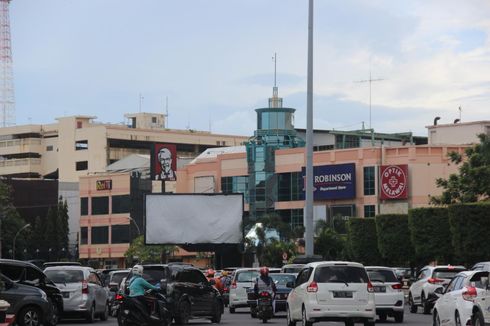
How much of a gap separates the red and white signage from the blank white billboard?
101ft

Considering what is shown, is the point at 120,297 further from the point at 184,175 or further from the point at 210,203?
the point at 184,175

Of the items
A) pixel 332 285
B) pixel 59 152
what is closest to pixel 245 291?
pixel 332 285

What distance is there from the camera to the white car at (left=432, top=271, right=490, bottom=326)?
23844 mm

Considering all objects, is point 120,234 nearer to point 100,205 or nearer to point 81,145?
point 100,205

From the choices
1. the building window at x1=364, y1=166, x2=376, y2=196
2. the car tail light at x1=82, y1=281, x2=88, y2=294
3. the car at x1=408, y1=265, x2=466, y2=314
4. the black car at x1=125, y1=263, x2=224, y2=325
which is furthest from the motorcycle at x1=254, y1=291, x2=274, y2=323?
the building window at x1=364, y1=166, x2=376, y2=196

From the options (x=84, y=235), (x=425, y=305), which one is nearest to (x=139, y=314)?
(x=425, y=305)

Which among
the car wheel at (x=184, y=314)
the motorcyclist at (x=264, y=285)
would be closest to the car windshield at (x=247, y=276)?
the motorcyclist at (x=264, y=285)

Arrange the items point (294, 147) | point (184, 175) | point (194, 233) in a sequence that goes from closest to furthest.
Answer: point (194, 233) → point (294, 147) → point (184, 175)

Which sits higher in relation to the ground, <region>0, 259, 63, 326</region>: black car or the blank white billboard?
the blank white billboard

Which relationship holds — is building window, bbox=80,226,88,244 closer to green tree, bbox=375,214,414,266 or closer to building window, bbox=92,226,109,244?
building window, bbox=92,226,109,244

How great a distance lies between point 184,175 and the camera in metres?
131

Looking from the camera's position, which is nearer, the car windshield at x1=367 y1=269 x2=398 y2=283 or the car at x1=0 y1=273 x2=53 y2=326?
the car at x1=0 y1=273 x2=53 y2=326

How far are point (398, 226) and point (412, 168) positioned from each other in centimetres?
3429

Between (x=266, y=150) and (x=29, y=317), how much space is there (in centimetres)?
9123
